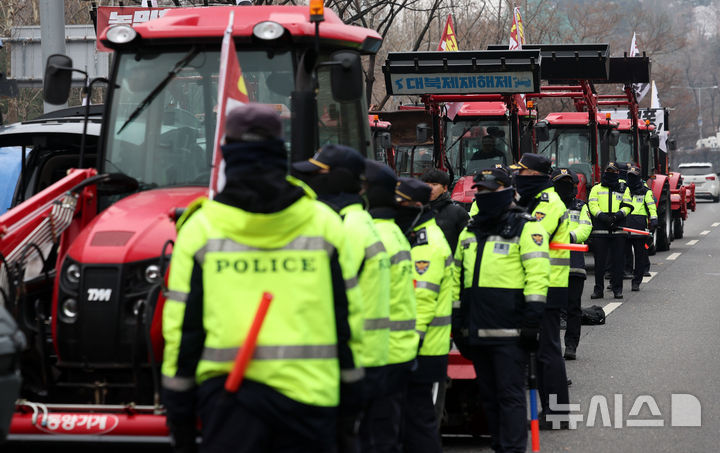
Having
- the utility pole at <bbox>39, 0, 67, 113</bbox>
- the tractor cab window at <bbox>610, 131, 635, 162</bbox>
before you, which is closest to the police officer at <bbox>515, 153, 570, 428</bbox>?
the utility pole at <bbox>39, 0, 67, 113</bbox>

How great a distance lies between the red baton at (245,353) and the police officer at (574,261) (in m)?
6.92

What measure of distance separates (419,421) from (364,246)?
1718mm

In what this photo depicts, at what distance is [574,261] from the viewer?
10.8 metres

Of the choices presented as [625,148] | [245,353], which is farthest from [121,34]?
[625,148]

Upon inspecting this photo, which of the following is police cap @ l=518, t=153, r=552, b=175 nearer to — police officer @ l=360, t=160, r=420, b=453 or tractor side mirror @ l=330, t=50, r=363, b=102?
tractor side mirror @ l=330, t=50, r=363, b=102

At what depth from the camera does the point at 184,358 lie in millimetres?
4352

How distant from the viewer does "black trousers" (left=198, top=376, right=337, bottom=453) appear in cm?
425

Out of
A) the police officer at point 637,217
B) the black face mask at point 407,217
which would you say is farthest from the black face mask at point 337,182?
the police officer at point 637,217

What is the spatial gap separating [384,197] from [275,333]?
2203 mm

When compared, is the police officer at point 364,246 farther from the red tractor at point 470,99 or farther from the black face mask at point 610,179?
the black face mask at point 610,179

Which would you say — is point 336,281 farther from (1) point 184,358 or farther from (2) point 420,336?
(2) point 420,336

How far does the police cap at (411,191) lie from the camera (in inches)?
271

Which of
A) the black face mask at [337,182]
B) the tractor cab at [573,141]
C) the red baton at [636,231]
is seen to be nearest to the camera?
the black face mask at [337,182]

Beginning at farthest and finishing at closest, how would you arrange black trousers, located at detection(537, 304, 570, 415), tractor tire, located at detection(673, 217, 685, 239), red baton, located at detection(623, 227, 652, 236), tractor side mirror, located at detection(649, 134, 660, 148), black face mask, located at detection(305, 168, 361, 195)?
tractor tire, located at detection(673, 217, 685, 239) → tractor side mirror, located at detection(649, 134, 660, 148) → red baton, located at detection(623, 227, 652, 236) → black trousers, located at detection(537, 304, 570, 415) → black face mask, located at detection(305, 168, 361, 195)
